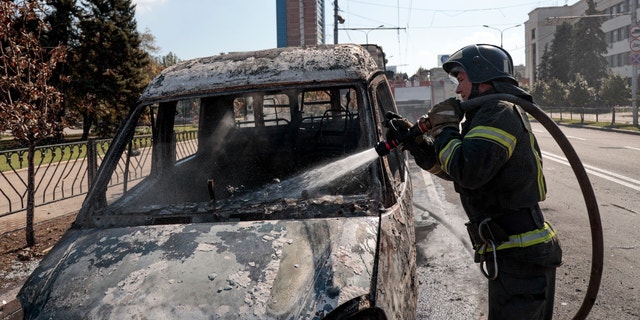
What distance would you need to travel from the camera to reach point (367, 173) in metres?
2.74

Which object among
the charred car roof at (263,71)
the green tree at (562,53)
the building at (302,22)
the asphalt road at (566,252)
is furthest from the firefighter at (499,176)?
the green tree at (562,53)

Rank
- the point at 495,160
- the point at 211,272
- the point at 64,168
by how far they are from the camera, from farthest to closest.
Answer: the point at 64,168 < the point at 495,160 < the point at 211,272

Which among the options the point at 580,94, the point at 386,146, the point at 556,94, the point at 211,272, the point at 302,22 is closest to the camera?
the point at 211,272

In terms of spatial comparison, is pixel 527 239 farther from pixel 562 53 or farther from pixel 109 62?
pixel 562 53

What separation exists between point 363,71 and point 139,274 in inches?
66.2

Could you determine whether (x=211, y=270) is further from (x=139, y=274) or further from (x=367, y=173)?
(x=367, y=173)

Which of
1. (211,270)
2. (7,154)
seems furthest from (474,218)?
(7,154)

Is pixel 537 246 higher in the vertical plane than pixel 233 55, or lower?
lower

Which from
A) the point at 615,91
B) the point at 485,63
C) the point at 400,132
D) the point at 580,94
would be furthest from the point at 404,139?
the point at 580,94

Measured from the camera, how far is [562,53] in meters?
60.6

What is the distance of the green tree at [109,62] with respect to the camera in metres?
27.7

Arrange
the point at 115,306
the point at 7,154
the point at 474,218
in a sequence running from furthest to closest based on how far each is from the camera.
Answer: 1. the point at 7,154
2. the point at 474,218
3. the point at 115,306

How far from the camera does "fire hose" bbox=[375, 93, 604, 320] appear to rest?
229cm

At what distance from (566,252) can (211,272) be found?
14.9 ft
